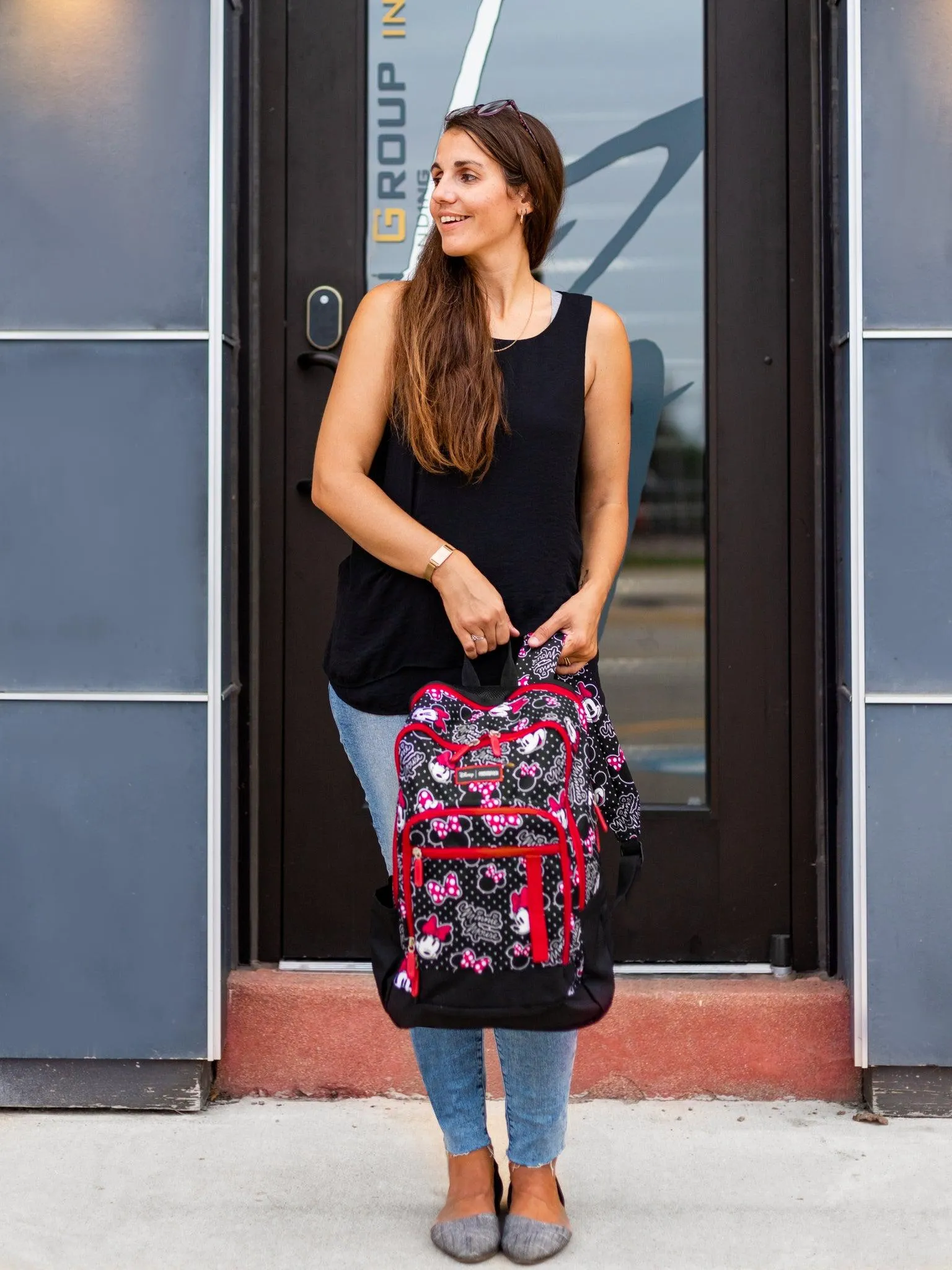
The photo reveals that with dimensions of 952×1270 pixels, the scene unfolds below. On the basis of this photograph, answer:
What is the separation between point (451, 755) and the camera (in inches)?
78.2

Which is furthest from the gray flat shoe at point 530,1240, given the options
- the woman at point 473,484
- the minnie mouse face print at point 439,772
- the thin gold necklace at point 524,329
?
the thin gold necklace at point 524,329

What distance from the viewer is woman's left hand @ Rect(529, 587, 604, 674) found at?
2.11 meters

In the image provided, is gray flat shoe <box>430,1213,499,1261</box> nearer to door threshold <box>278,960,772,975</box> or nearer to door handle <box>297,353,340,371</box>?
door threshold <box>278,960,772,975</box>

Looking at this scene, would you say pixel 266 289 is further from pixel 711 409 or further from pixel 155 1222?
pixel 155 1222

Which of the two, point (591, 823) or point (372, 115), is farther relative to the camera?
point (372, 115)

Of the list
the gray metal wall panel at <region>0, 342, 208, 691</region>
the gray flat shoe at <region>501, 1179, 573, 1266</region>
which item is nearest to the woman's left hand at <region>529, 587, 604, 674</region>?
the gray flat shoe at <region>501, 1179, 573, 1266</region>

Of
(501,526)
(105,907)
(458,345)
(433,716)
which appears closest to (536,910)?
(433,716)

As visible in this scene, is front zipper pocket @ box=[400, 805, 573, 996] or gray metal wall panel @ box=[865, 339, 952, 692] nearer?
front zipper pocket @ box=[400, 805, 573, 996]

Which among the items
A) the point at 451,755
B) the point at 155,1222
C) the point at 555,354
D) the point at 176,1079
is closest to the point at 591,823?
the point at 451,755

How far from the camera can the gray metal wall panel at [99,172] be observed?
2.87 meters

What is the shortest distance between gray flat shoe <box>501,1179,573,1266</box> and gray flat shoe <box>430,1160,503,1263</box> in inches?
0.8

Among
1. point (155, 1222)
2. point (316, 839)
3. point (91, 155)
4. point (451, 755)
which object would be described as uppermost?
point (91, 155)

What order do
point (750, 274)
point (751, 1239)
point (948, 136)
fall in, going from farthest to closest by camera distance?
1. point (750, 274)
2. point (948, 136)
3. point (751, 1239)

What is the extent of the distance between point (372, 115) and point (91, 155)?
66cm
